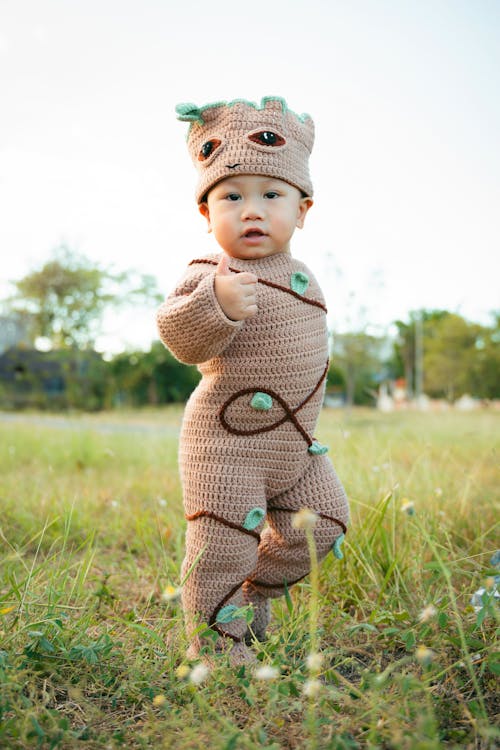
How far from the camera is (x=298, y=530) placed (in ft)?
6.77

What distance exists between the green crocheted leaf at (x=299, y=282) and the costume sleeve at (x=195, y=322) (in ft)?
0.92

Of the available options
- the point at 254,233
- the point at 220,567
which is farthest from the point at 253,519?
the point at 254,233

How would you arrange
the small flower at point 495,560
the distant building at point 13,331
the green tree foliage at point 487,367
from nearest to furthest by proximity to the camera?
the small flower at point 495,560
the green tree foliage at point 487,367
the distant building at point 13,331

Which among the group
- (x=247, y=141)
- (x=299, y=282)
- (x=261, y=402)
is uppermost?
(x=247, y=141)

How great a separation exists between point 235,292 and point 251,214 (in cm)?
32

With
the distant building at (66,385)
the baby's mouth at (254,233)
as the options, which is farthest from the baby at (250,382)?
the distant building at (66,385)

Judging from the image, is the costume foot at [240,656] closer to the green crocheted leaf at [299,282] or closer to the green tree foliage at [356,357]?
the green crocheted leaf at [299,282]

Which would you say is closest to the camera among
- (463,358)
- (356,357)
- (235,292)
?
(235,292)

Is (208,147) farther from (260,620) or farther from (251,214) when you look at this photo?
(260,620)

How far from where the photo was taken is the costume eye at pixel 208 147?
2064 mm

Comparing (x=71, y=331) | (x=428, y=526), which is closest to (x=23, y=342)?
(x=71, y=331)

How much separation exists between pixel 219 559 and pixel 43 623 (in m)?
0.53

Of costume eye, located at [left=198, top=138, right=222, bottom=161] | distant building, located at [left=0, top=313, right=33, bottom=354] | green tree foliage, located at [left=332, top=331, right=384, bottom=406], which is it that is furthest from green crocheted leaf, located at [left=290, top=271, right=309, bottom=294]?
distant building, located at [left=0, top=313, right=33, bottom=354]

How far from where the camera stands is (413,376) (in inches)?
1206
